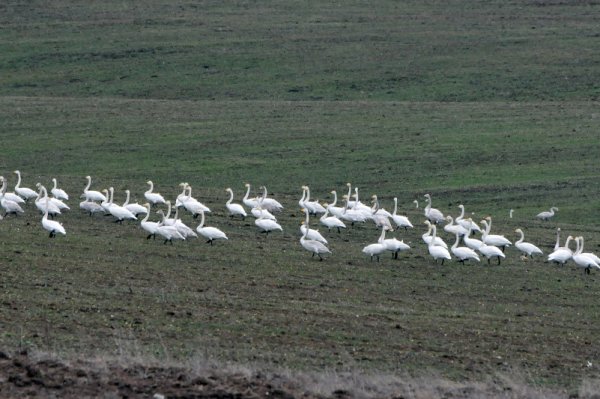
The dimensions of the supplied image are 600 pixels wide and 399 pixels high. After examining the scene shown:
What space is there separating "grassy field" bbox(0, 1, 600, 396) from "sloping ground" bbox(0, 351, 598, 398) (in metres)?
1.03

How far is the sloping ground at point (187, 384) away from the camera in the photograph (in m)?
13.0

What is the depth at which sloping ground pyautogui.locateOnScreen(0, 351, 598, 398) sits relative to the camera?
512 inches

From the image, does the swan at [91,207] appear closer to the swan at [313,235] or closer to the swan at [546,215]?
the swan at [313,235]

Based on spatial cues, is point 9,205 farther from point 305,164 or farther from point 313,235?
point 305,164

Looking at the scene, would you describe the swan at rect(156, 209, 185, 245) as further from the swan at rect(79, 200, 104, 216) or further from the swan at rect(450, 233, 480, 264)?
the swan at rect(450, 233, 480, 264)

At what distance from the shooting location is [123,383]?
1312 cm

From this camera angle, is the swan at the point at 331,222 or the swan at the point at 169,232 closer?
the swan at the point at 169,232

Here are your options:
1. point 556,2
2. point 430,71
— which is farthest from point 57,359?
point 556,2

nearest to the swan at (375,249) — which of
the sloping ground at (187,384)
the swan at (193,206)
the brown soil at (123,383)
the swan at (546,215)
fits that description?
the swan at (193,206)

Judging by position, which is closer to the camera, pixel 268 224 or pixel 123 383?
pixel 123 383

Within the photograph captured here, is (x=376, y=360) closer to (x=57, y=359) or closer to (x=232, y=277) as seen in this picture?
(x=57, y=359)

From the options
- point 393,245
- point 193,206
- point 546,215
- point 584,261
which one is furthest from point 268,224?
point 546,215

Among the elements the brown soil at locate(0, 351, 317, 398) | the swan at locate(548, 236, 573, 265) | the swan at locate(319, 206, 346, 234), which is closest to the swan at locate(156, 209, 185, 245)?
the swan at locate(319, 206, 346, 234)

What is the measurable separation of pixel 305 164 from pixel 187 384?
86.9 feet
